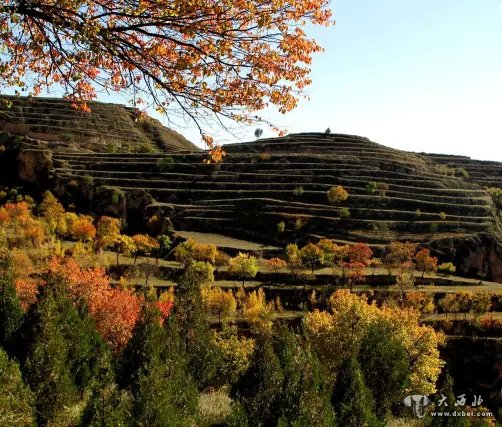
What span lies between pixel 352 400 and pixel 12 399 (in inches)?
682

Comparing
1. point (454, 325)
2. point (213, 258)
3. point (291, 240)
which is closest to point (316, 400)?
point (454, 325)

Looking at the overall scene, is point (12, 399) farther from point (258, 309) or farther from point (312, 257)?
point (312, 257)

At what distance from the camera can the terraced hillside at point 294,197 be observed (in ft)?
297

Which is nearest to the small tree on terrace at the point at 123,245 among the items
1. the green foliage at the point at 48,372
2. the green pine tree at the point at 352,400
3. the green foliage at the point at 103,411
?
the green foliage at the point at 48,372

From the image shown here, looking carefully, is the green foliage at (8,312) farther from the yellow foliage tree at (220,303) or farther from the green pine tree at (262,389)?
the yellow foliage tree at (220,303)

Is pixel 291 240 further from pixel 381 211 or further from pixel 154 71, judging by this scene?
pixel 154 71

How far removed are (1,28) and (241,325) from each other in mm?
51780

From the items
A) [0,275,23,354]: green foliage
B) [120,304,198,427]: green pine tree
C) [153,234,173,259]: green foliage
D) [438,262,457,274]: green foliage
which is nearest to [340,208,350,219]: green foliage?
[438,262,457,274]: green foliage

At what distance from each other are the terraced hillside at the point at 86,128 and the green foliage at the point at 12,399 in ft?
382

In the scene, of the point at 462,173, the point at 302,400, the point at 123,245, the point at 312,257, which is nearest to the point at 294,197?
the point at 312,257

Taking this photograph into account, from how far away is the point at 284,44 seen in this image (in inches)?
399

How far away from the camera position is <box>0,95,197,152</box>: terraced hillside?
14125 cm

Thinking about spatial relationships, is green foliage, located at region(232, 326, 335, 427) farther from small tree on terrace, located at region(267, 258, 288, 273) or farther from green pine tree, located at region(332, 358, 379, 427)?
small tree on terrace, located at region(267, 258, 288, 273)

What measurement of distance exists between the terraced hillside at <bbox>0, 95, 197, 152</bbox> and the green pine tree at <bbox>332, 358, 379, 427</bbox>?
369 ft
